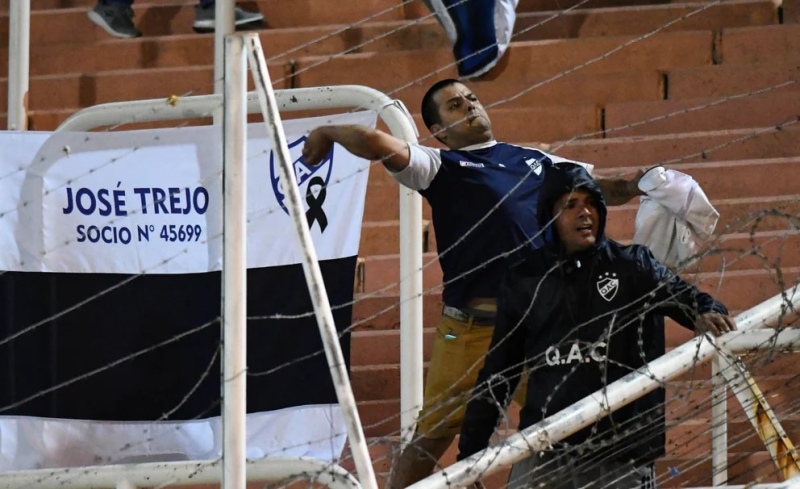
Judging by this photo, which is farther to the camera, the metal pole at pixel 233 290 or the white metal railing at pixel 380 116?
the white metal railing at pixel 380 116

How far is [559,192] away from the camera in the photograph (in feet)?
A: 14.6

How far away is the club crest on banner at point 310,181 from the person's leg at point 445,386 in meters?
0.54

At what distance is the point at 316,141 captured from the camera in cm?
430

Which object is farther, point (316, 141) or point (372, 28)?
point (372, 28)

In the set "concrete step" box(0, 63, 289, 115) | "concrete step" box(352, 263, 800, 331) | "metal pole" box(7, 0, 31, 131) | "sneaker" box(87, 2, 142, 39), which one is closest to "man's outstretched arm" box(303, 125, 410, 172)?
"concrete step" box(352, 263, 800, 331)

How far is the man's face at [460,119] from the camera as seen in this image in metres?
5.02

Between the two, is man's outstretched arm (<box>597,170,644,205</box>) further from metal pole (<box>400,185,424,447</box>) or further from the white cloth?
metal pole (<box>400,185,424,447</box>)

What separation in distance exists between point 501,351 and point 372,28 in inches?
130

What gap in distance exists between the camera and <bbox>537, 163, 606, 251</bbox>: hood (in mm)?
4395

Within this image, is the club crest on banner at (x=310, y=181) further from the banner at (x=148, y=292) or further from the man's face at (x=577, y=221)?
the man's face at (x=577, y=221)

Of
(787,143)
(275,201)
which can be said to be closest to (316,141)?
(275,201)

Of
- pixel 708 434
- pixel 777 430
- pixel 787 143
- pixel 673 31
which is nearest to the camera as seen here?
pixel 777 430

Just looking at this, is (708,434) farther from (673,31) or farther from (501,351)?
(673,31)

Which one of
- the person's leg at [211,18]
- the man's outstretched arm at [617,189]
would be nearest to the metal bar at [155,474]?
the man's outstretched arm at [617,189]
